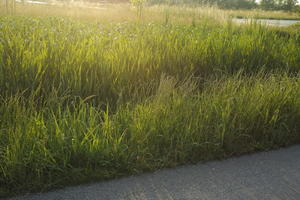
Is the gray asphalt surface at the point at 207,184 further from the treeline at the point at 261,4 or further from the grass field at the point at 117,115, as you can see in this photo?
the treeline at the point at 261,4

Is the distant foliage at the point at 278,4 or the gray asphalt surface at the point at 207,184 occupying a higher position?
the distant foliage at the point at 278,4

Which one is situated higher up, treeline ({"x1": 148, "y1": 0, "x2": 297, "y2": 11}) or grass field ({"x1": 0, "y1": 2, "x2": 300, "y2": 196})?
treeline ({"x1": 148, "y1": 0, "x2": 297, "y2": 11})

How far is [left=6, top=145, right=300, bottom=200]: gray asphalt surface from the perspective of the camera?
2.47 metres

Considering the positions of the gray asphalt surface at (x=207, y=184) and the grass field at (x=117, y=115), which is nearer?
the gray asphalt surface at (x=207, y=184)

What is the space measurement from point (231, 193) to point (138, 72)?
2531 millimetres

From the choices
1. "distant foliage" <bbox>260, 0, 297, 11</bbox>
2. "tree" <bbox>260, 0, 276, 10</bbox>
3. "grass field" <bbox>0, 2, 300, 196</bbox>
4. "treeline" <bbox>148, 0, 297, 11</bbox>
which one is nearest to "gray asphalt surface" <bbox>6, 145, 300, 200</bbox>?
"grass field" <bbox>0, 2, 300, 196</bbox>

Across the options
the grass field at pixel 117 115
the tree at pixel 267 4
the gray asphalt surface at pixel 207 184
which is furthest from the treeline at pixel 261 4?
the gray asphalt surface at pixel 207 184

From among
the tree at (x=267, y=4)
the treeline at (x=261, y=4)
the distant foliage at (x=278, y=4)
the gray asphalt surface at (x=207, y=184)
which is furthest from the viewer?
the tree at (x=267, y=4)

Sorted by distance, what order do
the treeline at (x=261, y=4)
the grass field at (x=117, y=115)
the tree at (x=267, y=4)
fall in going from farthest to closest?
the tree at (x=267, y=4), the treeline at (x=261, y=4), the grass field at (x=117, y=115)

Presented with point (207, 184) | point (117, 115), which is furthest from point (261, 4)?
point (207, 184)

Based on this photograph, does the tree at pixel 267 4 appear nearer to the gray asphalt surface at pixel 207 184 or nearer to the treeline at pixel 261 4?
the treeline at pixel 261 4

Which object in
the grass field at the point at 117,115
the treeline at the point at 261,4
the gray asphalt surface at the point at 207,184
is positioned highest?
the treeline at the point at 261,4

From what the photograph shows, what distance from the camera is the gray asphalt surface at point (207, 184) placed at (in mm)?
2473

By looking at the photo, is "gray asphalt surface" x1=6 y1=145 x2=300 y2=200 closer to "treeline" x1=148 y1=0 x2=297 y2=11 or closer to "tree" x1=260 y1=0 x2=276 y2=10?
"treeline" x1=148 y1=0 x2=297 y2=11
